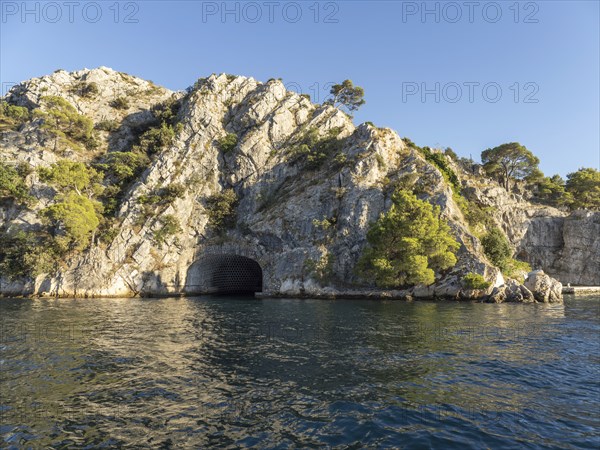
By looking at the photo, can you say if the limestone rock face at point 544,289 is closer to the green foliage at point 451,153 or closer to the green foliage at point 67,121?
the green foliage at point 451,153

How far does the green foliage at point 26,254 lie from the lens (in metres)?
50.2

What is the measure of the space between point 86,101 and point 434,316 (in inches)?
3809

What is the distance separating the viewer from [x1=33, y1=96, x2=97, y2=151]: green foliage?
72.9 metres

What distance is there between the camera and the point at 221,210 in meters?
62.1

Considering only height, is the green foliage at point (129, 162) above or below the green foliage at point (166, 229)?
above

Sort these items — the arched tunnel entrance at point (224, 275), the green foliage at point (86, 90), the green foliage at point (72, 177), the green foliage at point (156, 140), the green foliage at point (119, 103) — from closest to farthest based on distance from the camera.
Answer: the green foliage at point (72, 177), the arched tunnel entrance at point (224, 275), the green foliage at point (156, 140), the green foliage at point (119, 103), the green foliage at point (86, 90)

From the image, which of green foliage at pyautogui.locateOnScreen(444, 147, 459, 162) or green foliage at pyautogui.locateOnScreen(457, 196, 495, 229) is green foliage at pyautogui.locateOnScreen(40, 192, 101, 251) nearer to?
green foliage at pyautogui.locateOnScreen(457, 196, 495, 229)

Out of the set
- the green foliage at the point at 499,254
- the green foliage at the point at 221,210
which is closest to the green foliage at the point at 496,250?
the green foliage at the point at 499,254

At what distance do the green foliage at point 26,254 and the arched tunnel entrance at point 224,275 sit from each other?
69.1 ft

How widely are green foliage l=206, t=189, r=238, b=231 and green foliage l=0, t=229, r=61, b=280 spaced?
985 inches

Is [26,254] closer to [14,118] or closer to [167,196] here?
[167,196]

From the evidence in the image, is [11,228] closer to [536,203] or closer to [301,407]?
[301,407]

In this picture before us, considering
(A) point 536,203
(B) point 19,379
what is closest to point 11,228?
(B) point 19,379

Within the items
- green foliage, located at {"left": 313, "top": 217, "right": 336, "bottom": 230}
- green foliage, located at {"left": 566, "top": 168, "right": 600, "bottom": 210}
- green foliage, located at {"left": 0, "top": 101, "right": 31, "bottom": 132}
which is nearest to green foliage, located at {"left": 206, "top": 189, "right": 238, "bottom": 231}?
green foliage, located at {"left": 313, "top": 217, "right": 336, "bottom": 230}
